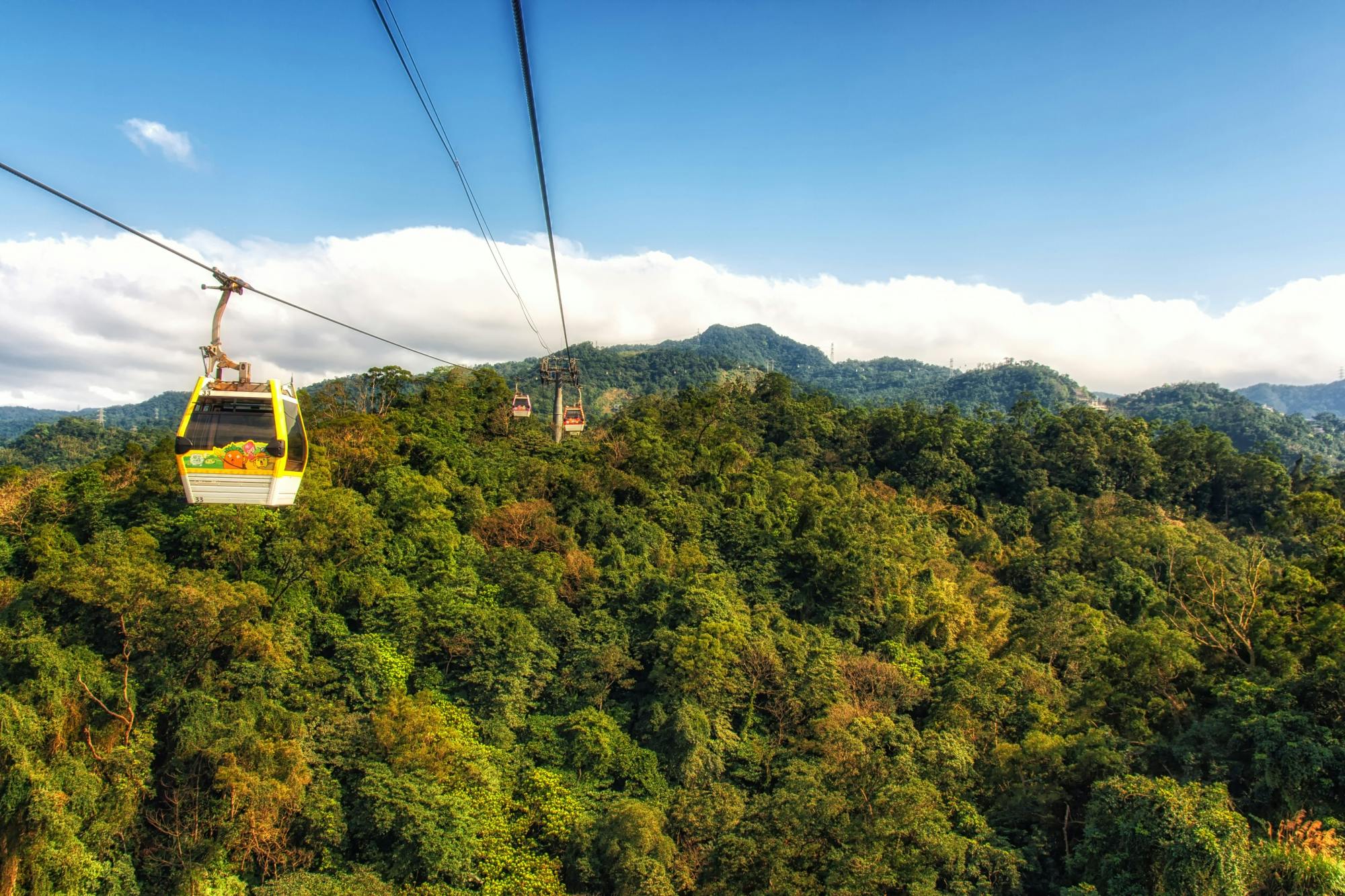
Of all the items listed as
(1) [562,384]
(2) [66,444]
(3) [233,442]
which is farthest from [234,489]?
(2) [66,444]

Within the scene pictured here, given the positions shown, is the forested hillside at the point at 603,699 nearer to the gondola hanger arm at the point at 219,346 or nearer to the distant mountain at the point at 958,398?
the gondola hanger arm at the point at 219,346

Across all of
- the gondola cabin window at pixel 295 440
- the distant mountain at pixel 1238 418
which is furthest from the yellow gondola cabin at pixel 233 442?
the distant mountain at pixel 1238 418

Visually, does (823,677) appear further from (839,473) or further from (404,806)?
(839,473)

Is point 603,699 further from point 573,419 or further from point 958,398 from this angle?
point 958,398

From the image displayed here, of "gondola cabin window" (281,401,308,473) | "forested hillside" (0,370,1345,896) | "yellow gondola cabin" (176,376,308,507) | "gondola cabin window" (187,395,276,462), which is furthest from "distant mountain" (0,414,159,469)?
"gondola cabin window" (187,395,276,462)

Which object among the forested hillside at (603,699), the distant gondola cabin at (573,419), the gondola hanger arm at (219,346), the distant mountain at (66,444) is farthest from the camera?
the distant mountain at (66,444)

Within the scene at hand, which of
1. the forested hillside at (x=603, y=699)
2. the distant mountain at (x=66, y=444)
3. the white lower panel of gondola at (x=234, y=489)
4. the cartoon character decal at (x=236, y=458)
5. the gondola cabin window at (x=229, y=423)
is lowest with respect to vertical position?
the forested hillside at (x=603, y=699)
